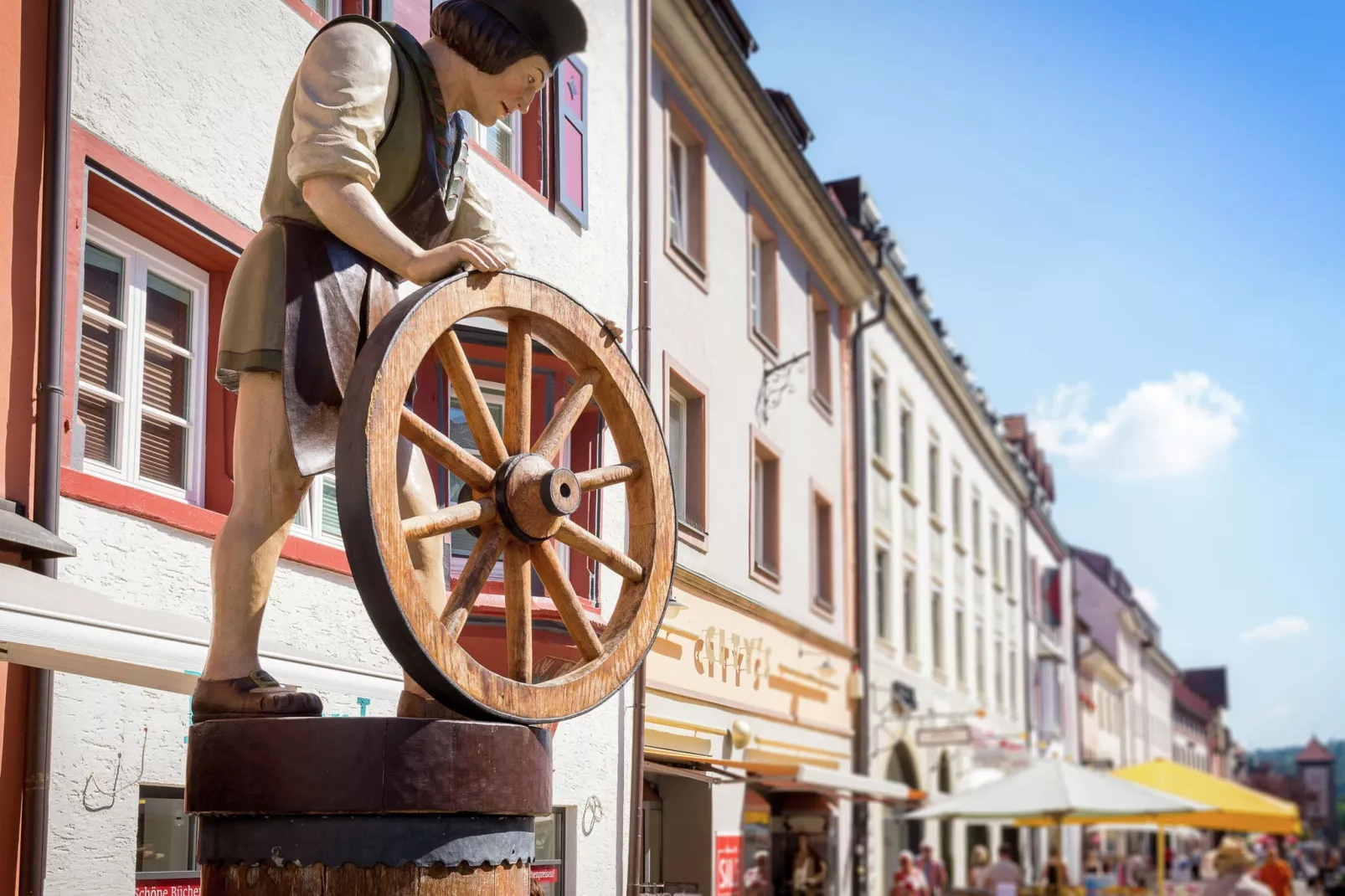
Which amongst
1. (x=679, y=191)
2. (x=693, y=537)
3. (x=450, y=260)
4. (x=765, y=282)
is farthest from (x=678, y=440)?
(x=450, y=260)

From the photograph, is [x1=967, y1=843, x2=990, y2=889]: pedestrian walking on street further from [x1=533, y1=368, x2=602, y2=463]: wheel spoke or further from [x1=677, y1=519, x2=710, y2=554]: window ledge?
[x1=533, y1=368, x2=602, y2=463]: wheel spoke

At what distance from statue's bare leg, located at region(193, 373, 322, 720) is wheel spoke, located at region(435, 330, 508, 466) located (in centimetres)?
45

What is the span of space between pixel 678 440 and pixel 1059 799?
16.7 feet

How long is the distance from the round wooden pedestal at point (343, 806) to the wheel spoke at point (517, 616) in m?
0.28

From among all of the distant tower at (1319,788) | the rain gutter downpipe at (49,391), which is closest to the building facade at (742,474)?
the rain gutter downpipe at (49,391)

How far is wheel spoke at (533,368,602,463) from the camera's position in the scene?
15.7ft

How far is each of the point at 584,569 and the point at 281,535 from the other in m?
6.22

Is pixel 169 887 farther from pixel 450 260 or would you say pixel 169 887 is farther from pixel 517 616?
pixel 450 260

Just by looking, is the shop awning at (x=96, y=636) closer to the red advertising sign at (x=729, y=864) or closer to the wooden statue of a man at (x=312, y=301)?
the wooden statue of a man at (x=312, y=301)

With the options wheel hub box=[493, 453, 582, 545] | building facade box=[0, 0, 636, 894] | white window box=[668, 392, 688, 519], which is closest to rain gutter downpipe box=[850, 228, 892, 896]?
white window box=[668, 392, 688, 519]

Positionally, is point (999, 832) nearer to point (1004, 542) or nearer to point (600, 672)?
point (1004, 542)

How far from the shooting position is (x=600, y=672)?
4562 millimetres

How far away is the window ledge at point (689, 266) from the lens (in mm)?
14172

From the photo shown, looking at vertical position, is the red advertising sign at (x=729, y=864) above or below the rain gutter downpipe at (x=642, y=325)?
below
